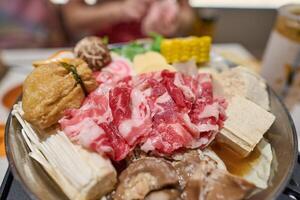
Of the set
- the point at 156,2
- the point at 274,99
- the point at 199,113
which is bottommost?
the point at 274,99

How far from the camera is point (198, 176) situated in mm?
875

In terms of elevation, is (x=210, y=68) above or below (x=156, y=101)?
below

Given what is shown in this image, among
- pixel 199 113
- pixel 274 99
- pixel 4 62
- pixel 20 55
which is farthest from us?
pixel 20 55

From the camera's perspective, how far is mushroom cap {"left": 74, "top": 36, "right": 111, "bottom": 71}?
1.25 meters

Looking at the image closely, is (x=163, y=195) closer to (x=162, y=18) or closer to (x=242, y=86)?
(x=242, y=86)

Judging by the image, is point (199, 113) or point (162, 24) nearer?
point (199, 113)

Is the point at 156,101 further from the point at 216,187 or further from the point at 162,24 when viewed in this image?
the point at 162,24

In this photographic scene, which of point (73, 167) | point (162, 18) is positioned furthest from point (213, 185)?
point (162, 18)

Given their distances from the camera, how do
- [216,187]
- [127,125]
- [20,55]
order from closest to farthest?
[216,187] → [127,125] → [20,55]

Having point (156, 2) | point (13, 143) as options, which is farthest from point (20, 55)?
point (13, 143)

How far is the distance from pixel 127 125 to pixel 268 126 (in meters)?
0.47

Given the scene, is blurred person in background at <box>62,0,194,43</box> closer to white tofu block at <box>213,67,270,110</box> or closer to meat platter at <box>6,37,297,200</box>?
white tofu block at <box>213,67,270,110</box>

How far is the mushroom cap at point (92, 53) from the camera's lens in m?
1.25

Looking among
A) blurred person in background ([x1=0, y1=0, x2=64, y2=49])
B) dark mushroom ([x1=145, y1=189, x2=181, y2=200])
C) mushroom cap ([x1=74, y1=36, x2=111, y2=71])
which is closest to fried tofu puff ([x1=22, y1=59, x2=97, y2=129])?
mushroom cap ([x1=74, y1=36, x2=111, y2=71])
